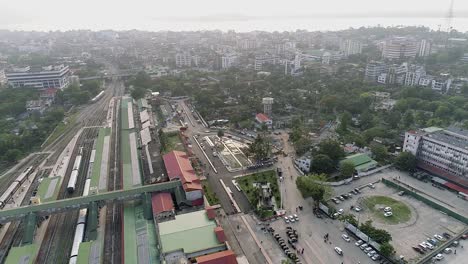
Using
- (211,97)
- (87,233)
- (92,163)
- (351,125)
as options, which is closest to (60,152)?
(92,163)

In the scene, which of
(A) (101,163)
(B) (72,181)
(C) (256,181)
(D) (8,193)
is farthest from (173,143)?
(D) (8,193)

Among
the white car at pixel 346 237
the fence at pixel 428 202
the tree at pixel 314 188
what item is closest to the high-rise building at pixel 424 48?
the fence at pixel 428 202

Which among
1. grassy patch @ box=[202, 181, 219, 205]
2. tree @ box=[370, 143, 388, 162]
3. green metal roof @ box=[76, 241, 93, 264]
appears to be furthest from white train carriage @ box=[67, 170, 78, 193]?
tree @ box=[370, 143, 388, 162]

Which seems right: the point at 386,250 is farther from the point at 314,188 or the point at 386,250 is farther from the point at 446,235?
the point at 314,188

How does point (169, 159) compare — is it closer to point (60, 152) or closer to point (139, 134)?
point (139, 134)

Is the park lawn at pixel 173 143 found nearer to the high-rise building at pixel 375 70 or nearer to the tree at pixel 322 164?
the tree at pixel 322 164
